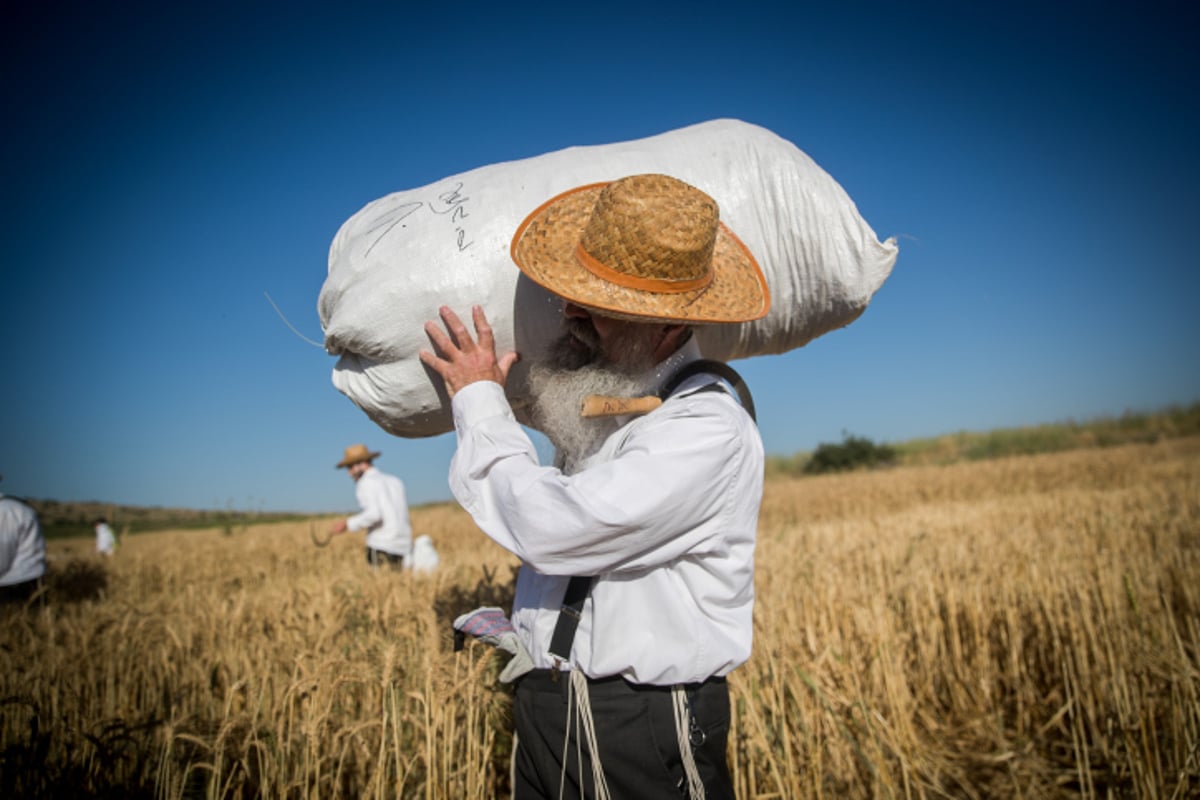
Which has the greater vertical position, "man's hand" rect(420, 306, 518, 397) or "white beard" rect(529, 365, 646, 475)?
"man's hand" rect(420, 306, 518, 397)

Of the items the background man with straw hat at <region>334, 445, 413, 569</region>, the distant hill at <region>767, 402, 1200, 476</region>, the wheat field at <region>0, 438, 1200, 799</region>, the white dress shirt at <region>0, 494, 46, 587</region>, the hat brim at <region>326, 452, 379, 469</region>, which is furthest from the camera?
the distant hill at <region>767, 402, 1200, 476</region>

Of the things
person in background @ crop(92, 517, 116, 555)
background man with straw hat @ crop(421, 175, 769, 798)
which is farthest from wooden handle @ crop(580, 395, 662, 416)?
person in background @ crop(92, 517, 116, 555)

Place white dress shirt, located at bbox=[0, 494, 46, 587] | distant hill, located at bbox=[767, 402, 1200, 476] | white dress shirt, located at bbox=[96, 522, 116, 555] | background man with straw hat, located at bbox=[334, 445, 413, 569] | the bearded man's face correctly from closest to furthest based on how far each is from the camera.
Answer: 1. the bearded man's face
2. white dress shirt, located at bbox=[0, 494, 46, 587]
3. background man with straw hat, located at bbox=[334, 445, 413, 569]
4. white dress shirt, located at bbox=[96, 522, 116, 555]
5. distant hill, located at bbox=[767, 402, 1200, 476]

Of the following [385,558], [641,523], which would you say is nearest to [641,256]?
[641,523]

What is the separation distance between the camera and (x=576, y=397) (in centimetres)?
164

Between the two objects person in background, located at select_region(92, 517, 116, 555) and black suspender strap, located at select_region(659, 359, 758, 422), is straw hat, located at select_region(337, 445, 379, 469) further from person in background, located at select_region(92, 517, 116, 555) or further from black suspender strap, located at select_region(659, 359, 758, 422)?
person in background, located at select_region(92, 517, 116, 555)

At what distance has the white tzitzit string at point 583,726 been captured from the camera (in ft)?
4.95

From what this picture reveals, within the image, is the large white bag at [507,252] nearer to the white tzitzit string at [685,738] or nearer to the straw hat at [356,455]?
the white tzitzit string at [685,738]

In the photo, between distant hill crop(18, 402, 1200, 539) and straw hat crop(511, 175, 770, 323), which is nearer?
straw hat crop(511, 175, 770, 323)

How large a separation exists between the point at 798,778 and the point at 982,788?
106 cm

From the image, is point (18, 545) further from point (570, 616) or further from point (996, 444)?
point (996, 444)

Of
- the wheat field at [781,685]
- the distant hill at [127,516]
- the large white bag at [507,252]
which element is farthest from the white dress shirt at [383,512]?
the distant hill at [127,516]

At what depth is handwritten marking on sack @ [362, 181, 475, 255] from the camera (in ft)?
5.57

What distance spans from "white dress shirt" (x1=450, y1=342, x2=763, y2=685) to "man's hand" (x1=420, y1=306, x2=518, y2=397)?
6 cm
